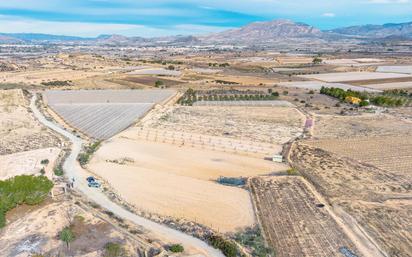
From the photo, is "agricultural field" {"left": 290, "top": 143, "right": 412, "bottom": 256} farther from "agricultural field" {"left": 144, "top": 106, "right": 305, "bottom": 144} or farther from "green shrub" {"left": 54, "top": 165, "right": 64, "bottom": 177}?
"green shrub" {"left": 54, "top": 165, "right": 64, "bottom": 177}

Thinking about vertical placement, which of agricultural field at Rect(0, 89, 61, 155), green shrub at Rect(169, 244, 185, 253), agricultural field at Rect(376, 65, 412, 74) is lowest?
agricultural field at Rect(0, 89, 61, 155)

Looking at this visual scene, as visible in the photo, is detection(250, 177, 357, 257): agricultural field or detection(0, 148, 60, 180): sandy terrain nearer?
detection(250, 177, 357, 257): agricultural field

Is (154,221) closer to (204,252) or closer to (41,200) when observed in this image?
(204,252)

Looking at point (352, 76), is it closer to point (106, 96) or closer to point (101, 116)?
point (106, 96)

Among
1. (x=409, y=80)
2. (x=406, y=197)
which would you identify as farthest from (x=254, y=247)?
(x=409, y=80)

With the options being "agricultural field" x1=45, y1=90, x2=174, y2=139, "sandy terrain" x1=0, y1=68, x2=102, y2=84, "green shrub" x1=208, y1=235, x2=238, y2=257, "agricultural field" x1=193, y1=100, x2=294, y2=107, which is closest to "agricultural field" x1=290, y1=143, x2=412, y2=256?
"green shrub" x1=208, y1=235, x2=238, y2=257

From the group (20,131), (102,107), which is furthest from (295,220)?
(102,107)
